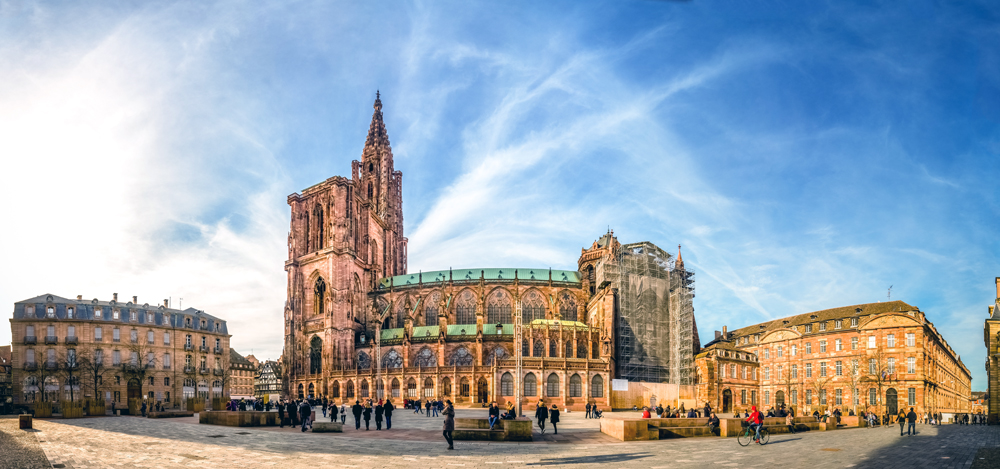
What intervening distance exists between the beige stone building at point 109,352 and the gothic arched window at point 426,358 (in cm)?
2242

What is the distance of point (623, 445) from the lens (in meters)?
24.1

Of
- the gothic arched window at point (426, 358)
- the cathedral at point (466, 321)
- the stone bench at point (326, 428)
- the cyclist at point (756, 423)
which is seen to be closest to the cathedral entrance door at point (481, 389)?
the cathedral at point (466, 321)

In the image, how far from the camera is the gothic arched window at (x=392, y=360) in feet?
254

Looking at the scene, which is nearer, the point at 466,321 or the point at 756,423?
the point at 756,423

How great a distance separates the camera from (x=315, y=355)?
83.5 metres

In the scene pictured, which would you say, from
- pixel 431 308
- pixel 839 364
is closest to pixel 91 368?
pixel 431 308

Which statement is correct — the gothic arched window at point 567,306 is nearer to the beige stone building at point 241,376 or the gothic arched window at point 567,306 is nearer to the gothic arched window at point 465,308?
the gothic arched window at point 465,308

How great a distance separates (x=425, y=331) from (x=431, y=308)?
6.20 meters

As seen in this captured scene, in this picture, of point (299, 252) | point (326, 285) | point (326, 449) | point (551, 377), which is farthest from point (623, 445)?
point (299, 252)

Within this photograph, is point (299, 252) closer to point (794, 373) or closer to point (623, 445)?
point (794, 373)

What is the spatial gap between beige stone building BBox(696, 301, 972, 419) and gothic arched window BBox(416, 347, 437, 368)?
29520 millimetres

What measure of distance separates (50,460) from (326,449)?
7825 millimetres

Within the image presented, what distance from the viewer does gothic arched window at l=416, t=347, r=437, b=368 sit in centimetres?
7540

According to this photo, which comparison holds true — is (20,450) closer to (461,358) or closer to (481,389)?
(481,389)
